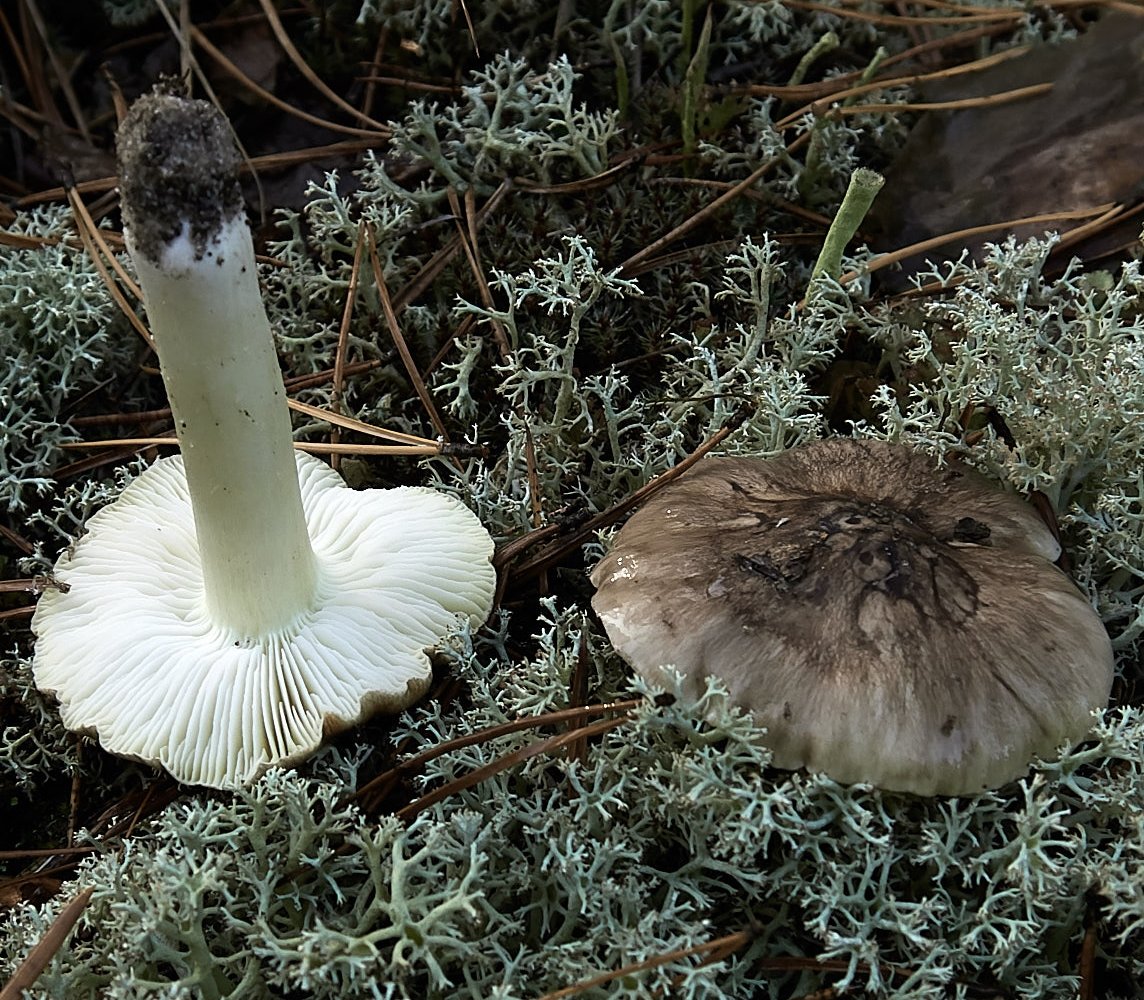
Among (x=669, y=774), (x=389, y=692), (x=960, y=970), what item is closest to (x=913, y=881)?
(x=960, y=970)

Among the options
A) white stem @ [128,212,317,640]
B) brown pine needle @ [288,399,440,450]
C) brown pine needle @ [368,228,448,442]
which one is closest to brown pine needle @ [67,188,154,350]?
brown pine needle @ [288,399,440,450]

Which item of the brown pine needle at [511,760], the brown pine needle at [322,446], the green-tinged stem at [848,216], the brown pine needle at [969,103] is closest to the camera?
the brown pine needle at [511,760]

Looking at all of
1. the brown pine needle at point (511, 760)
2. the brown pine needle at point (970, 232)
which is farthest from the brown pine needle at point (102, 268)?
the brown pine needle at point (970, 232)

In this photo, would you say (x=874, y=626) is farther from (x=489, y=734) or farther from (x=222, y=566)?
(x=222, y=566)

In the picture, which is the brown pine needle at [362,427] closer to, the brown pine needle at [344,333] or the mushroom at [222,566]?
the brown pine needle at [344,333]

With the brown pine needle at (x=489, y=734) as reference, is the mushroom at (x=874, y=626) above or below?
above

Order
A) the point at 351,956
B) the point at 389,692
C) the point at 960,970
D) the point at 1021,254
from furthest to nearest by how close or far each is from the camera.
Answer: the point at 1021,254 < the point at 389,692 < the point at 960,970 < the point at 351,956

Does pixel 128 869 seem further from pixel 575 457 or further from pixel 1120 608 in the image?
pixel 1120 608
